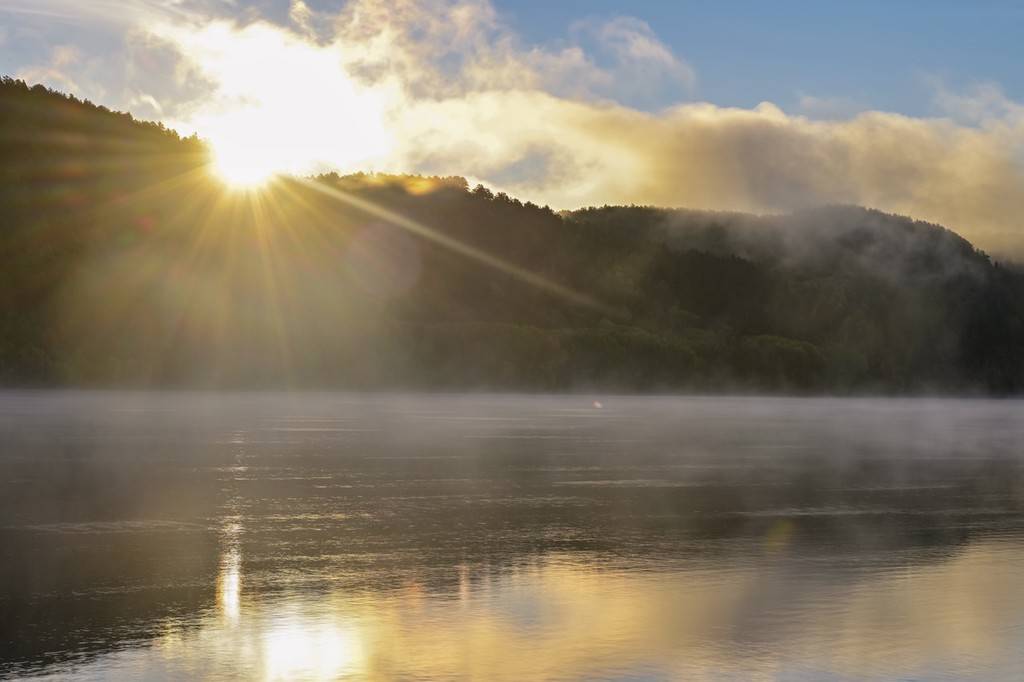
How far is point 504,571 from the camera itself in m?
20.8

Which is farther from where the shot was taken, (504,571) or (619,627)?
(504,571)

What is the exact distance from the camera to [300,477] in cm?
3828

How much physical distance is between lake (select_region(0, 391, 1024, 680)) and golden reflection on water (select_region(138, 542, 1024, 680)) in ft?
0.18

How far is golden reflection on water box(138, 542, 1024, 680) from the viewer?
46.6 ft

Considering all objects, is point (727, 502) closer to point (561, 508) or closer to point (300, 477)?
point (561, 508)

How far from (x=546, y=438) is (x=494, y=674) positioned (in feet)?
168

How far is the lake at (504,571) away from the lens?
14.6m

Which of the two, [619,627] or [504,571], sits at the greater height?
[504,571]

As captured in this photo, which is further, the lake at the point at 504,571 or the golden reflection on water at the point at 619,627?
the lake at the point at 504,571

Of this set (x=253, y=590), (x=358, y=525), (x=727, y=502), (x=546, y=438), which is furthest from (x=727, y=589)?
(x=546, y=438)

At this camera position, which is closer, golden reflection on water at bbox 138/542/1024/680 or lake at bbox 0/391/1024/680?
golden reflection on water at bbox 138/542/1024/680

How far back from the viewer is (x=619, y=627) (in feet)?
53.6

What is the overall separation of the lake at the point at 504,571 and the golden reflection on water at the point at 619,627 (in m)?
0.06

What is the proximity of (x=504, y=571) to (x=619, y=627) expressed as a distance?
4.67 m
